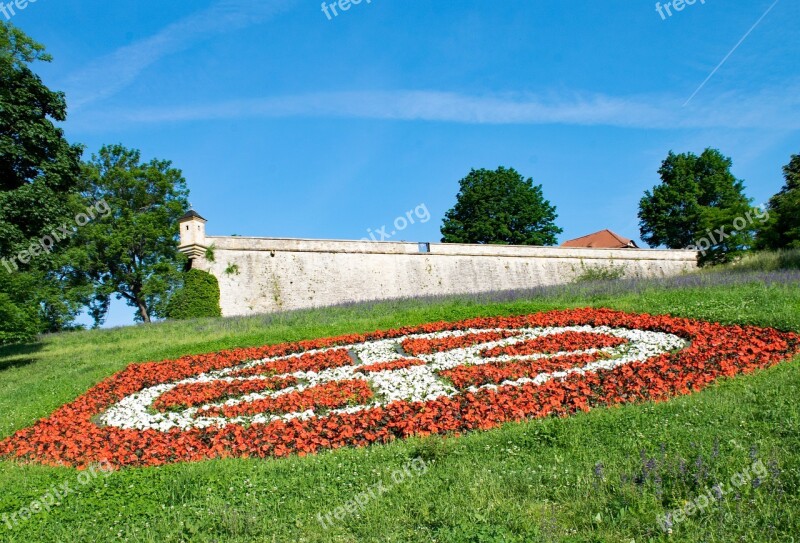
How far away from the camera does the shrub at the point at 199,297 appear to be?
2742 centimetres

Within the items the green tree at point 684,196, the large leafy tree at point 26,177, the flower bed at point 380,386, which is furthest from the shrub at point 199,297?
the green tree at point 684,196

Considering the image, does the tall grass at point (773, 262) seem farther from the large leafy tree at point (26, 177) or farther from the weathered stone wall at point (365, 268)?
the large leafy tree at point (26, 177)

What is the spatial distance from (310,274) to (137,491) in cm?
2452

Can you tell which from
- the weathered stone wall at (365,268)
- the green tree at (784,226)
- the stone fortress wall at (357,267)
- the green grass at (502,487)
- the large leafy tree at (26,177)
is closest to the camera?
the green grass at (502,487)

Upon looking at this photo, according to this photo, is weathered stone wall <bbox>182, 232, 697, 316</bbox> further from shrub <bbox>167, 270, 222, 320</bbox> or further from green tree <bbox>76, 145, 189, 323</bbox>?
green tree <bbox>76, 145, 189, 323</bbox>

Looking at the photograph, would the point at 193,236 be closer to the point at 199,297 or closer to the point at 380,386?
the point at 199,297

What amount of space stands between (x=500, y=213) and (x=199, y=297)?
30453mm

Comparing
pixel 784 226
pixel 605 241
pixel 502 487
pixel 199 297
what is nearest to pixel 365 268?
pixel 199 297

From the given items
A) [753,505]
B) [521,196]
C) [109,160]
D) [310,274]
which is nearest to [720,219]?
[521,196]

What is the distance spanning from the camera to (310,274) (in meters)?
30.3

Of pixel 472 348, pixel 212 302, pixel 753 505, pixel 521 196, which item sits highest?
pixel 521 196

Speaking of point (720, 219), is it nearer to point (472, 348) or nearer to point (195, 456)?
point (472, 348)

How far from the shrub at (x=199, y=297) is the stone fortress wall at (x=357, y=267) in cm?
54

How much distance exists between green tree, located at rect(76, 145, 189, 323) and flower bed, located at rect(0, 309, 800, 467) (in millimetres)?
25875
